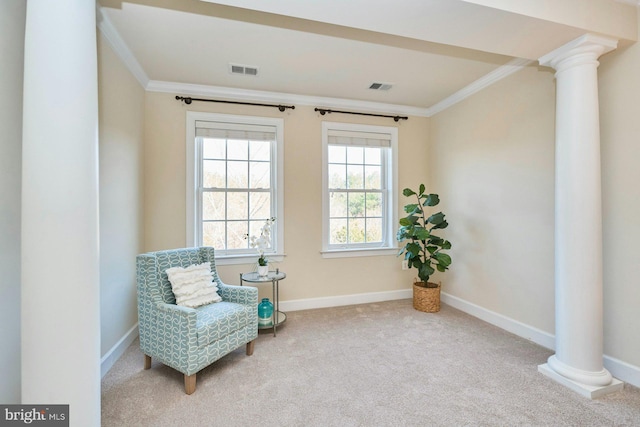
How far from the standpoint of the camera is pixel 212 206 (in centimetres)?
339

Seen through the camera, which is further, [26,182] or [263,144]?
[263,144]

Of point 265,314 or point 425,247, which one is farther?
point 425,247

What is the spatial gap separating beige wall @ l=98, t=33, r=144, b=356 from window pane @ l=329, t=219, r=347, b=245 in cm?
218

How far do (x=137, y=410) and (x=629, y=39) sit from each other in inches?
162

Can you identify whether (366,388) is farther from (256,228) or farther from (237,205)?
(237,205)

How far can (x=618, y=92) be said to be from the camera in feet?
6.88

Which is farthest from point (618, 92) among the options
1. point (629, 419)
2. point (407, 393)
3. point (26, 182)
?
point (26, 182)

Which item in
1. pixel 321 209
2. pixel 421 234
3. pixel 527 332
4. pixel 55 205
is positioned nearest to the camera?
pixel 55 205

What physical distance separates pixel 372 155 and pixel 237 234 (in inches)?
82.2

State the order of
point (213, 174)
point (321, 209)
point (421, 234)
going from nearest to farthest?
point (421, 234) → point (213, 174) → point (321, 209)

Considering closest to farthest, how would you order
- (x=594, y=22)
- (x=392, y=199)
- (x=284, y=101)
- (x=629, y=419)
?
(x=629, y=419) → (x=594, y=22) → (x=284, y=101) → (x=392, y=199)

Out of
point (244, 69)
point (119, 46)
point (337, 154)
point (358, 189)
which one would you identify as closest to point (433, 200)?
point (358, 189)

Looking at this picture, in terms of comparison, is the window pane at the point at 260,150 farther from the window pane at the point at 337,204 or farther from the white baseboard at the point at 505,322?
the white baseboard at the point at 505,322

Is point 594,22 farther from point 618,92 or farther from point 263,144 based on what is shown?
point 263,144
